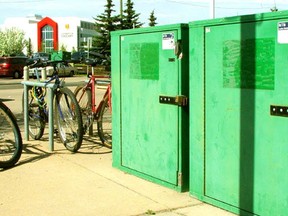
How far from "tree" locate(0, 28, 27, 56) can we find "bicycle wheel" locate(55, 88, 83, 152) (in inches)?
3019

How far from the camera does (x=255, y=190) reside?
4.17 m

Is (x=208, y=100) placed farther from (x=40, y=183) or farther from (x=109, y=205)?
(x=40, y=183)

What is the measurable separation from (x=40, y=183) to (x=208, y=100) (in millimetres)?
2177

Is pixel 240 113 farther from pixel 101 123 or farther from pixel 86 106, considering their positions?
pixel 86 106

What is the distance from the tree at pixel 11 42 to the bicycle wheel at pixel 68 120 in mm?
76682

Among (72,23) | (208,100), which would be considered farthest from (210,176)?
(72,23)

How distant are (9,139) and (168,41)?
2.78m

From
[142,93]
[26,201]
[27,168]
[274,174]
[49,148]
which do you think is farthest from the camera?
[49,148]

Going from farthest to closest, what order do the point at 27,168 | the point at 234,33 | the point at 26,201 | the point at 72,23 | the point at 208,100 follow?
the point at 72,23 < the point at 27,168 < the point at 26,201 < the point at 208,100 < the point at 234,33

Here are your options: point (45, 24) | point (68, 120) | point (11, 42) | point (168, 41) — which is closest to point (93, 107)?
point (68, 120)

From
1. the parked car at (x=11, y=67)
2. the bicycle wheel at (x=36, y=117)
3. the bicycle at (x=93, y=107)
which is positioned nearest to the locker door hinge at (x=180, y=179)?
the bicycle at (x=93, y=107)

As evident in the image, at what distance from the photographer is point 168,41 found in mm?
5012

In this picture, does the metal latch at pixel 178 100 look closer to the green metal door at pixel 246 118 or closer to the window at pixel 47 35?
the green metal door at pixel 246 118

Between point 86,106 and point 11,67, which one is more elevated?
point 11,67
